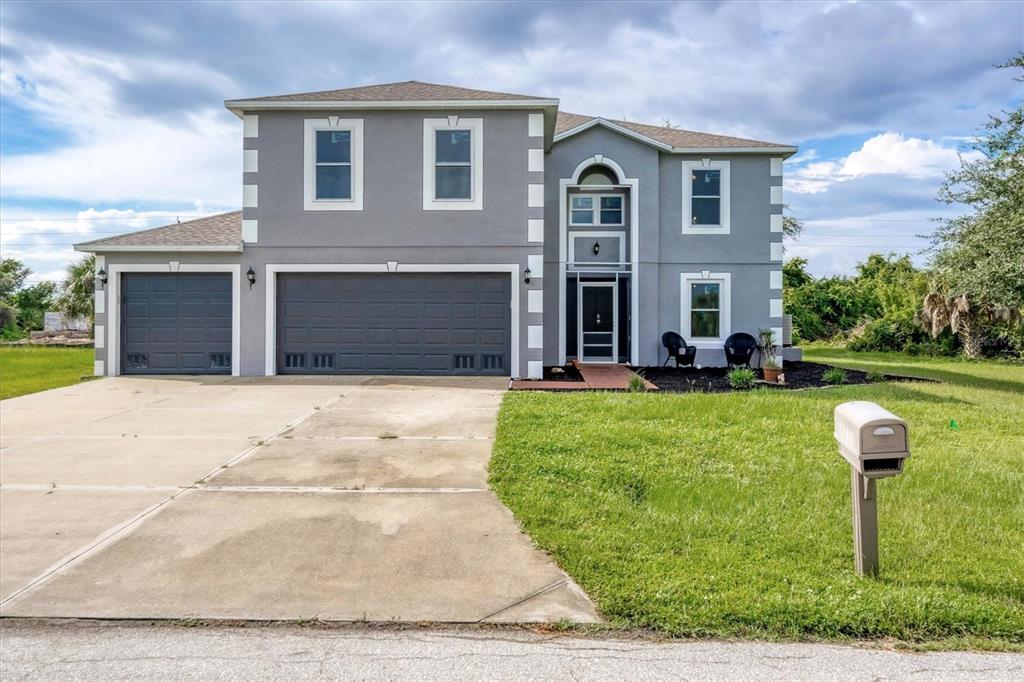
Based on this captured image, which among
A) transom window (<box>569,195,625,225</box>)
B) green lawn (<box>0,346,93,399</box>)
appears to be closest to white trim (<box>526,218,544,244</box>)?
transom window (<box>569,195,625,225</box>)

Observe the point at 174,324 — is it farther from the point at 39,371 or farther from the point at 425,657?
the point at 425,657

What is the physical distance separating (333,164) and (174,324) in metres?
5.05

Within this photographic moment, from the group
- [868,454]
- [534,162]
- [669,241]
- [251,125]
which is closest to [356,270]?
[251,125]

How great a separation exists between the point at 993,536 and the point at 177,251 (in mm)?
14347

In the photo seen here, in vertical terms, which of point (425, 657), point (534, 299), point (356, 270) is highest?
point (356, 270)

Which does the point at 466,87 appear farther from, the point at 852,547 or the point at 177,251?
the point at 852,547

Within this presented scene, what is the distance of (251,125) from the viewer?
13.0 m

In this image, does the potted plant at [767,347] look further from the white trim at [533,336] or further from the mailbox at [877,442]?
the mailbox at [877,442]

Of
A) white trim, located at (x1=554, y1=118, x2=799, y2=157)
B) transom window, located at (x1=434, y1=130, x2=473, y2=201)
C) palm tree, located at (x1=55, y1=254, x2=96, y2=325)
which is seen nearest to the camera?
transom window, located at (x1=434, y1=130, x2=473, y2=201)

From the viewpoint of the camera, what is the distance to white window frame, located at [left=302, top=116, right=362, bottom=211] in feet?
42.7

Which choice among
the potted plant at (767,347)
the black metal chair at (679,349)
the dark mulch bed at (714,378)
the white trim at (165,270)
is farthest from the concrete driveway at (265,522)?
the potted plant at (767,347)

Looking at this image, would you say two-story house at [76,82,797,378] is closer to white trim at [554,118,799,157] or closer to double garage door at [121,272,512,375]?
double garage door at [121,272,512,375]

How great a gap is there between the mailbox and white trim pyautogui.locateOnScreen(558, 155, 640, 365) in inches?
447

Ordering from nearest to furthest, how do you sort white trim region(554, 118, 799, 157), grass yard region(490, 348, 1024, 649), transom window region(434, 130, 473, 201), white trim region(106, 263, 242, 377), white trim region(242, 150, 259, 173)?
grass yard region(490, 348, 1024, 649) → transom window region(434, 130, 473, 201) → white trim region(242, 150, 259, 173) → white trim region(106, 263, 242, 377) → white trim region(554, 118, 799, 157)
